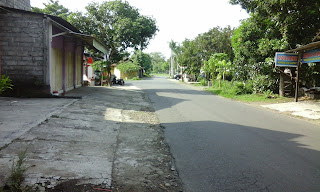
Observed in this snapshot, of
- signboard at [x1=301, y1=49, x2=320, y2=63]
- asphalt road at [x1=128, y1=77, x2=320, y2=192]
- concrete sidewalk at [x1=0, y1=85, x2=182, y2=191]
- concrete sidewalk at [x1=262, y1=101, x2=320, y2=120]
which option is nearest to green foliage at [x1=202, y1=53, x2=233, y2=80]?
signboard at [x1=301, y1=49, x2=320, y2=63]

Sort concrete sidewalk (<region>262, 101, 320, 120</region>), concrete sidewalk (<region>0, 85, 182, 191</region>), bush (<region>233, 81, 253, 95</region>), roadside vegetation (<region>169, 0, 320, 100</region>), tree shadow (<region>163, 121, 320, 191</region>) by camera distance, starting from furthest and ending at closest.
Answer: bush (<region>233, 81, 253, 95</region>), roadside vegetation (<region>169, 0, 320, 100</region>), concrete sidewalk (<region>262, 101, 320, 120</region>), tree shadow (<region>163, 121, 320, 191</region>), concrete sidewalk (<region>0, 85, 182, 191</region>)

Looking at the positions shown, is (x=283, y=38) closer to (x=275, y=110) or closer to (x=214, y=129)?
(x=275, y=110)

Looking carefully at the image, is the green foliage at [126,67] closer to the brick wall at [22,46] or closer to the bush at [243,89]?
the bush at [243,89]

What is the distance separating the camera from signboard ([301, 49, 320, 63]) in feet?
43.9

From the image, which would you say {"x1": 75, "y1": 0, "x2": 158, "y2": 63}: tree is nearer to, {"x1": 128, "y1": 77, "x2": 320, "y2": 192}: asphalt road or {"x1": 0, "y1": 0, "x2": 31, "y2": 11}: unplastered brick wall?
{"x1": 0, "y1": 0, "x2": 31, "y2": 11}: unplastered brick wall

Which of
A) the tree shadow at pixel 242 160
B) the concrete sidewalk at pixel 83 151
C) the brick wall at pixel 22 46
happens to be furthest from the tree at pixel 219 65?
the tree shadow at pixel 242 160

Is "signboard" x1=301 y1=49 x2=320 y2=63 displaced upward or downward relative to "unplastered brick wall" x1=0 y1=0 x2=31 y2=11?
downward

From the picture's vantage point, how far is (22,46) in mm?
12445

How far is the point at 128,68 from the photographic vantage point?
204 ft

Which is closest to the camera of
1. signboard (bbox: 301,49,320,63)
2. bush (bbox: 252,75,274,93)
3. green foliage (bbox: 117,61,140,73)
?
signboard (bbox: 301,49,320,63)

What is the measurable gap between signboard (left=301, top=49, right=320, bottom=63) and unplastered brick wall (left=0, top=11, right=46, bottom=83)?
41.6 feet

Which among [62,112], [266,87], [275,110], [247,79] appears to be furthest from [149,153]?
[247,79]

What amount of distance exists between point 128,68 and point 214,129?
54.9m

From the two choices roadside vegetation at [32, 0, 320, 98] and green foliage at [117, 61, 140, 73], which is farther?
green foliage at [117, 61, 140, 73]
